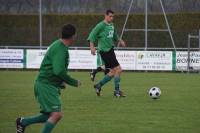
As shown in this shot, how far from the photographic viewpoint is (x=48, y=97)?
28.6 ft

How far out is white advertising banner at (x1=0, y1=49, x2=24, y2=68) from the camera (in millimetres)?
32312

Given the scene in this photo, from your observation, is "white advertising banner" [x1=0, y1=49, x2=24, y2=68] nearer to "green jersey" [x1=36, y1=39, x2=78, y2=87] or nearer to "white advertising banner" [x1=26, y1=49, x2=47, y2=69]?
"white advertising banner" [x1=26, y1=49, x2=47, y2=69]

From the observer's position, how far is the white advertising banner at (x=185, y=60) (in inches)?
1200

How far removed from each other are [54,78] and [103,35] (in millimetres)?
7273

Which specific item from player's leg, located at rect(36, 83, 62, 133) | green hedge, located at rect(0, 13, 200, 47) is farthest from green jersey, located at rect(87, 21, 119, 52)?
green hedge, located at rect(0, 13, 200, 47)

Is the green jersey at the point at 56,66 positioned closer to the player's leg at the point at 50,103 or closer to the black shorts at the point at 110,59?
the player's leg at the point at 50,103

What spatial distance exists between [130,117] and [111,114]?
55 centimetres

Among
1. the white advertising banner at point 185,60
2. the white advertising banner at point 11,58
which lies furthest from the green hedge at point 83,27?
the white advertising banner at point 11,58

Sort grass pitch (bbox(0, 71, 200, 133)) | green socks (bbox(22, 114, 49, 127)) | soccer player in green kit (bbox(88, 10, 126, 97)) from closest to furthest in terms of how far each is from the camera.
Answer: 1. green socks (bbox(22, 114, 49, 127))
2. grass pitch (bbox(0, 71, 200, 133))
3. soccer player in green kit (bbox(88, 10, 126, 97))

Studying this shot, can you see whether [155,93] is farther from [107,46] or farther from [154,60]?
[154,60]

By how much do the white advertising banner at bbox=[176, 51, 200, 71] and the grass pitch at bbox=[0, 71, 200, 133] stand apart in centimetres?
1192

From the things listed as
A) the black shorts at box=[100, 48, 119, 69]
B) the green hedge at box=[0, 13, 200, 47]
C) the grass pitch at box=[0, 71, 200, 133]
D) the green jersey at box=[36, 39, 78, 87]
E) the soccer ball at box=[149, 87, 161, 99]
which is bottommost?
the grass pitch at box=[0, 71, 200, 133]

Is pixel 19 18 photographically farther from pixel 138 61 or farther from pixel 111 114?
pixel 111 114

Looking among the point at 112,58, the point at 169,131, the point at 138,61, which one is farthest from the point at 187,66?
the point at 169,131
